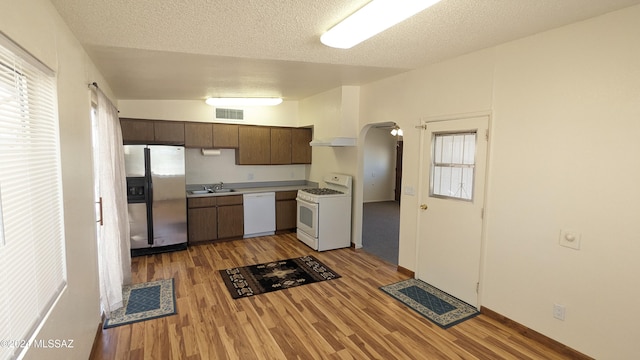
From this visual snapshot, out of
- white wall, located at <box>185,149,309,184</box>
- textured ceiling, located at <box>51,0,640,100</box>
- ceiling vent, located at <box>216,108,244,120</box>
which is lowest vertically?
white wall, located at <box>185,149,309,184</box>

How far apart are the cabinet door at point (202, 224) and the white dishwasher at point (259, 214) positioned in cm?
54

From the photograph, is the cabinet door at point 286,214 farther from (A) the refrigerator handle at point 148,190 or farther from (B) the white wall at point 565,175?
(B) the white wall at point 565,175

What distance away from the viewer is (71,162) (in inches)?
78.8

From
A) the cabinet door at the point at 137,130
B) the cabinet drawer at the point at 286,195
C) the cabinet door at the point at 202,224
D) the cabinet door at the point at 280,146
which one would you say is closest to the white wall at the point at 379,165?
the cabinet door at the point at 280,146

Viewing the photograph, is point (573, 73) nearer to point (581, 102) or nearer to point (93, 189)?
point (581, 102)

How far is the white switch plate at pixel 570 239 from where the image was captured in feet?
7.69

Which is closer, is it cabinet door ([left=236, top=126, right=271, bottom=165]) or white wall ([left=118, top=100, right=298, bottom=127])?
white wall ([left=118, top=100, right=298, bottom=127])

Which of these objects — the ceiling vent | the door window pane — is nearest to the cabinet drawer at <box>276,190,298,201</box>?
the ceiling vent

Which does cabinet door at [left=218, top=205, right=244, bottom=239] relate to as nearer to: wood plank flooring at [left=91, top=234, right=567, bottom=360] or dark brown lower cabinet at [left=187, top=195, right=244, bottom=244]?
dark brown lower cabinet at [left=187, top=195, right=244, bottom=244]

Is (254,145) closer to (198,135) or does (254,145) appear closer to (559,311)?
(198,135)

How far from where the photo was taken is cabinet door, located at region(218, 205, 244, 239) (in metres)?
5.22

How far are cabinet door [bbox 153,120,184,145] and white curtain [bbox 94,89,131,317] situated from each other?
1.72 metres

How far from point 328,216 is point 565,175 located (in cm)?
306

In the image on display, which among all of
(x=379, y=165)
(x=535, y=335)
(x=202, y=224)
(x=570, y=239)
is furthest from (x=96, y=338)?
(x=379, y=165)
